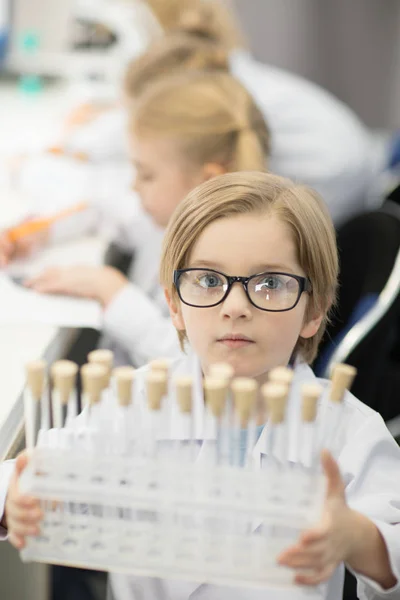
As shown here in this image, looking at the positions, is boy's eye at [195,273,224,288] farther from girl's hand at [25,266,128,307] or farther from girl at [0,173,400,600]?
girl's hand at [25,266,128,307]

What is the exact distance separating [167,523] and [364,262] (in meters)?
0.75

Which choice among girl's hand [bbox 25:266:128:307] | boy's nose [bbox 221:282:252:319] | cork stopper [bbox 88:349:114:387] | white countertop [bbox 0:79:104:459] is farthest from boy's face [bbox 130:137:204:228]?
cork stopper [bbox 88:349:114:387]

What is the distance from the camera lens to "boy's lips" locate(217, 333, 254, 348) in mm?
791

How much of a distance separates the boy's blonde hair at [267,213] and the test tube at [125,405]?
21 centimetres

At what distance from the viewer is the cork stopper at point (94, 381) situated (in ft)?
2.11

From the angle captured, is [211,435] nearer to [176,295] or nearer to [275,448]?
[275,448]

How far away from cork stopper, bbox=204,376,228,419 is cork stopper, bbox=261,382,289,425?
3 centimetres

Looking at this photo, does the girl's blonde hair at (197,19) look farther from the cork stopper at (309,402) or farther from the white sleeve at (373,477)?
the cork stopper at (309,402)

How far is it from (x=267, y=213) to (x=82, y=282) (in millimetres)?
551

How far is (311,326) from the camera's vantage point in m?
0.88

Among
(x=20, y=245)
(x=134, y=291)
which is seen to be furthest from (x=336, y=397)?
(x=20, y=245)

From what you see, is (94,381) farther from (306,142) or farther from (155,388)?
(306,142)

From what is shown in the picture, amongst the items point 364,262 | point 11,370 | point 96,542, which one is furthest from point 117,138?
point 96,542

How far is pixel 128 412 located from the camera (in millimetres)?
677
